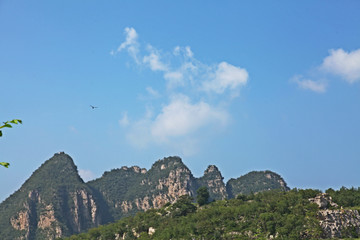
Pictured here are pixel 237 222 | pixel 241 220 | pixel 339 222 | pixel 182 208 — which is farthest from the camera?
pixel 182 208

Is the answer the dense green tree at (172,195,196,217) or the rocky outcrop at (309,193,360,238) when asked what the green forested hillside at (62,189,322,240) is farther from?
the rocky outcrop at (309,193,360,238)

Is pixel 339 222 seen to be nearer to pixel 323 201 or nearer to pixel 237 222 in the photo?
pixel 323 201

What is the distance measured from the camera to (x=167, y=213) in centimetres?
Answer: 12475

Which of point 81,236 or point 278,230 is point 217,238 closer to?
point 278,230

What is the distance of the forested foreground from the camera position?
88562 mm

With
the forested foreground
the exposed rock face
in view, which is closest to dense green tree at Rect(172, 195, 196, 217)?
the forested foreground

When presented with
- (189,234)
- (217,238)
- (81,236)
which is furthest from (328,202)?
(81,236)

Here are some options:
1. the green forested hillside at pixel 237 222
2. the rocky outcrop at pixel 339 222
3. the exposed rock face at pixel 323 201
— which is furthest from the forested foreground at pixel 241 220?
the exposed rock face at pixel 323 201

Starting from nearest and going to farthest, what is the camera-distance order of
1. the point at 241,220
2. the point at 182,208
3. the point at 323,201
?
the point at 323,201 → the point at 241,220 → the point at 182,208

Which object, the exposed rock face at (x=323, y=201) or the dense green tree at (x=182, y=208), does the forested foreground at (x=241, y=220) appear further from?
the exposed rock face at (x=323, y=201)

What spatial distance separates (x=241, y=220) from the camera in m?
100

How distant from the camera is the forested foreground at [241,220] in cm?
8856

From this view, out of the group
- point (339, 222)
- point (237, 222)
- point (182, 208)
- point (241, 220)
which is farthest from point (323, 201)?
point (182, 208)

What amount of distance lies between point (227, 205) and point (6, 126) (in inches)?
4539
